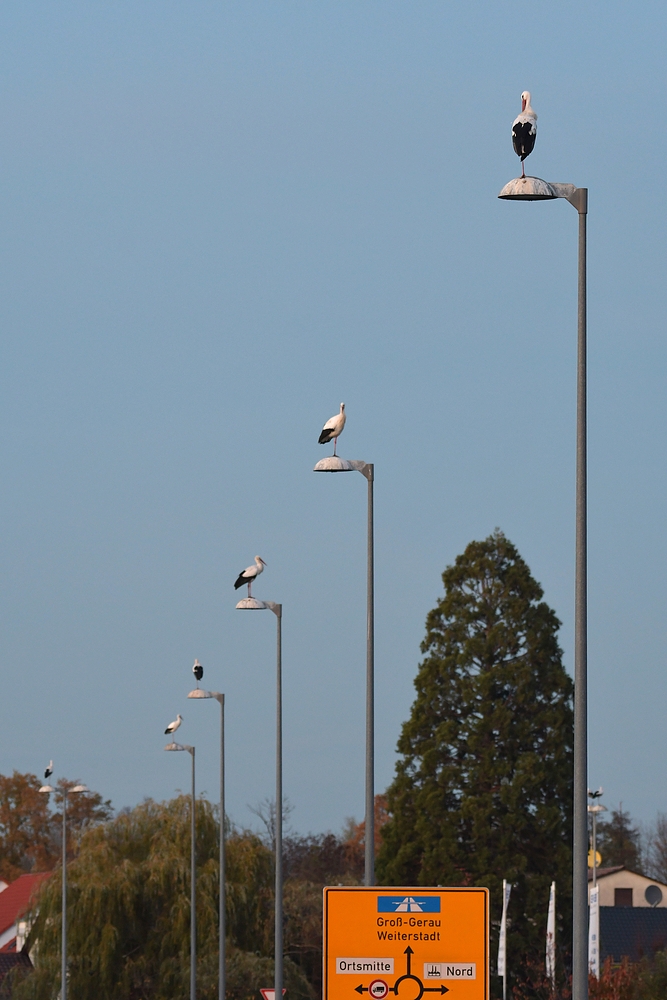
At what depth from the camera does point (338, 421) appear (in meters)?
25.6

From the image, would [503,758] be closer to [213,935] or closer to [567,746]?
[567,746]

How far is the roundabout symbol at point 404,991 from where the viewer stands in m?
15.0

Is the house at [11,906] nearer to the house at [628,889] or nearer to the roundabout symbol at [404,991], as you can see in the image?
the house at [628,889]

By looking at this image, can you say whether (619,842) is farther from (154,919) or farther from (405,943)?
(405,943)

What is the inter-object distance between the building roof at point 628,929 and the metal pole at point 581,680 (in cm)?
4978

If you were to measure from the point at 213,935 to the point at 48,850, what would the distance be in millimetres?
67153

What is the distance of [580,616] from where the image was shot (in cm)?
1522

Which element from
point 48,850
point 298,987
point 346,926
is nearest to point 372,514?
point 346,926

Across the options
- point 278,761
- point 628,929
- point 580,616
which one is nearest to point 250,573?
point 278,761

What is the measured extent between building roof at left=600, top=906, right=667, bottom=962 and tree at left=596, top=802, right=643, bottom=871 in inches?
1571

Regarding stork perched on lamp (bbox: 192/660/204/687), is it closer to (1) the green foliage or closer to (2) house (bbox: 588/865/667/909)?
(1) the green foliage

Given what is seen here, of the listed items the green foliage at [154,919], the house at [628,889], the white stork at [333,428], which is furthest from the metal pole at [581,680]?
the house at [628,889]

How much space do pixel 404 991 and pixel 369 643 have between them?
10.3 meters

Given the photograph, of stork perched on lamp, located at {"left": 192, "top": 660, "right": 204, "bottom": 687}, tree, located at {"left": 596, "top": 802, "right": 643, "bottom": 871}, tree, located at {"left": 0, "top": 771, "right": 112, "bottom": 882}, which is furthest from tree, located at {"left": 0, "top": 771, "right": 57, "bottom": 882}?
stork perched on lamp, located at {"left": 192, "top": 660, "right": 204, "bottom": 687}
